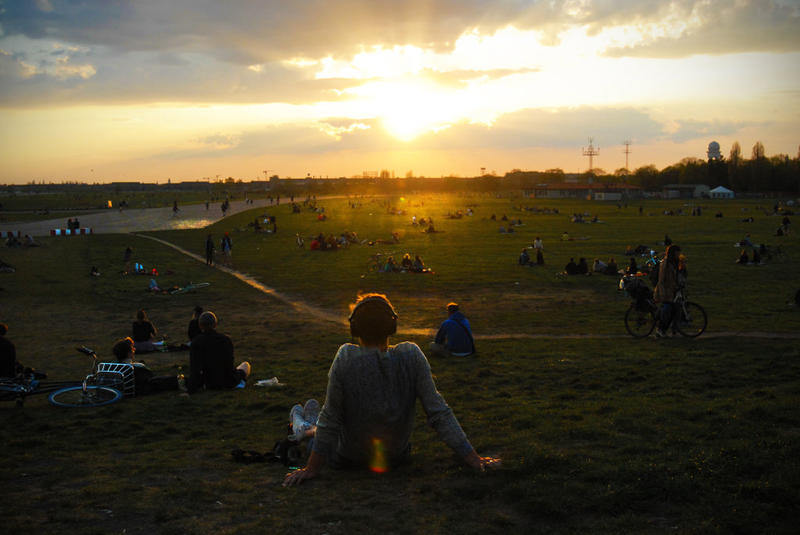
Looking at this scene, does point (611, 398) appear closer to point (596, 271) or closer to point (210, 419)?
point (210, 419)

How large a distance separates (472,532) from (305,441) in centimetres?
235

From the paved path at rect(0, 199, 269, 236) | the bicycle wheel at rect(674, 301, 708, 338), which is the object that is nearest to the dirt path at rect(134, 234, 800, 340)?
the bicycle wheel at rect(674, 301, 708, 338)

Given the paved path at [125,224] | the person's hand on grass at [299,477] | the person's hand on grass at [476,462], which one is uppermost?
the paved path at [125,224]

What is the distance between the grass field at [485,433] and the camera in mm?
4988

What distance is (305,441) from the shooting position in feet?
21.0

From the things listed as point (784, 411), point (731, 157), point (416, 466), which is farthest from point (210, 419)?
point (731, 157)

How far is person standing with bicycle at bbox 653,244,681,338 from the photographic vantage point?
1288cm

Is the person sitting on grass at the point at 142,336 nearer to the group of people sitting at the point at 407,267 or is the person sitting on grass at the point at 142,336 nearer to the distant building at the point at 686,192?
the group of people sitting at the point at 407,267

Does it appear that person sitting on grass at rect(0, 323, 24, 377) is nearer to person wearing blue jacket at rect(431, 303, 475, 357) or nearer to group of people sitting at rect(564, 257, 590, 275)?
person wearing blue jacket at rect(431, 303, 475, 357)

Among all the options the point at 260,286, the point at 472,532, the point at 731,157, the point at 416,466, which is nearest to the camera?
the point at 472,532

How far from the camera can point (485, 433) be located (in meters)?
7.29

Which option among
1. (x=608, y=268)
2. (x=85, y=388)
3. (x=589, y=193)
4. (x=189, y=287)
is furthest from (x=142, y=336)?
(x=589, y=193)

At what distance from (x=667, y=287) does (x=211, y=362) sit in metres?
9.90

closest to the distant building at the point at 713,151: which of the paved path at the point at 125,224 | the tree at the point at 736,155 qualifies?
the tree at the point at 736,155
